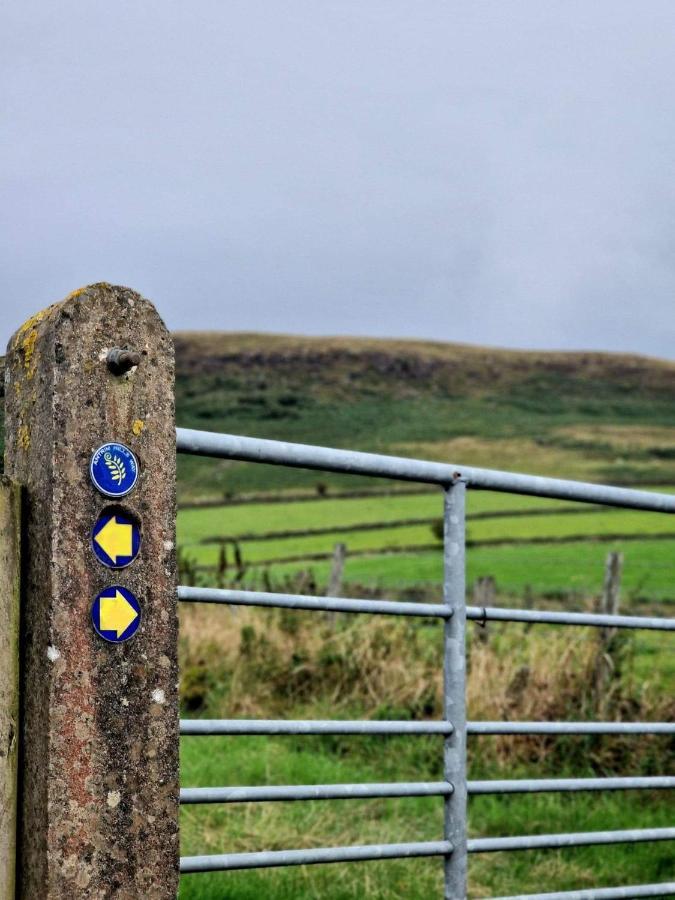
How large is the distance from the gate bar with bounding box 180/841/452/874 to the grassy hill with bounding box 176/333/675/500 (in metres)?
71.3

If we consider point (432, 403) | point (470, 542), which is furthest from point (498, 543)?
point (432, 403)

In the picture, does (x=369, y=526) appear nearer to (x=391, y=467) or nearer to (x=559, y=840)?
(x=559, y=840)

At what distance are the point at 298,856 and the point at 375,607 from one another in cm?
59

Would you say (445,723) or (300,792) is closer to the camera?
(300,792)

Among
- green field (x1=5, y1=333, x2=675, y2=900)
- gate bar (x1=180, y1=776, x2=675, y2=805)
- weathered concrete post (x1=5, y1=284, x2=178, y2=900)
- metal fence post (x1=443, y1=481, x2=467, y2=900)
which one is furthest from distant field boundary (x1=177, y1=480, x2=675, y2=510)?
weathered concrete post (x1=5, y1=284, x2=178, y2=900)

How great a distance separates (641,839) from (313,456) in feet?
5.22

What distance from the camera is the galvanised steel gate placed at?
8.54ft

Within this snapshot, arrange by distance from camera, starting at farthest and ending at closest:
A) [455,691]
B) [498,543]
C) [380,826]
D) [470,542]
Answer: [470,542]
[498,543]
[380,826]
[455,691]

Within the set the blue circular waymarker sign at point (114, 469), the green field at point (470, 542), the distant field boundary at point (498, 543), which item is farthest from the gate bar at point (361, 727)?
the distant field boundary at point (498, 543)

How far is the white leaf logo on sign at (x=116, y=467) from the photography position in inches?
86.0

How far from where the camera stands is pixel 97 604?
84.7 inches

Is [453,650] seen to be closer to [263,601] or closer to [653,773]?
[263,601]

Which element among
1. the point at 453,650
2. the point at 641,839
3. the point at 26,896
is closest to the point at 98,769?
the point at 26,896

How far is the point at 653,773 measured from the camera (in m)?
7.33
